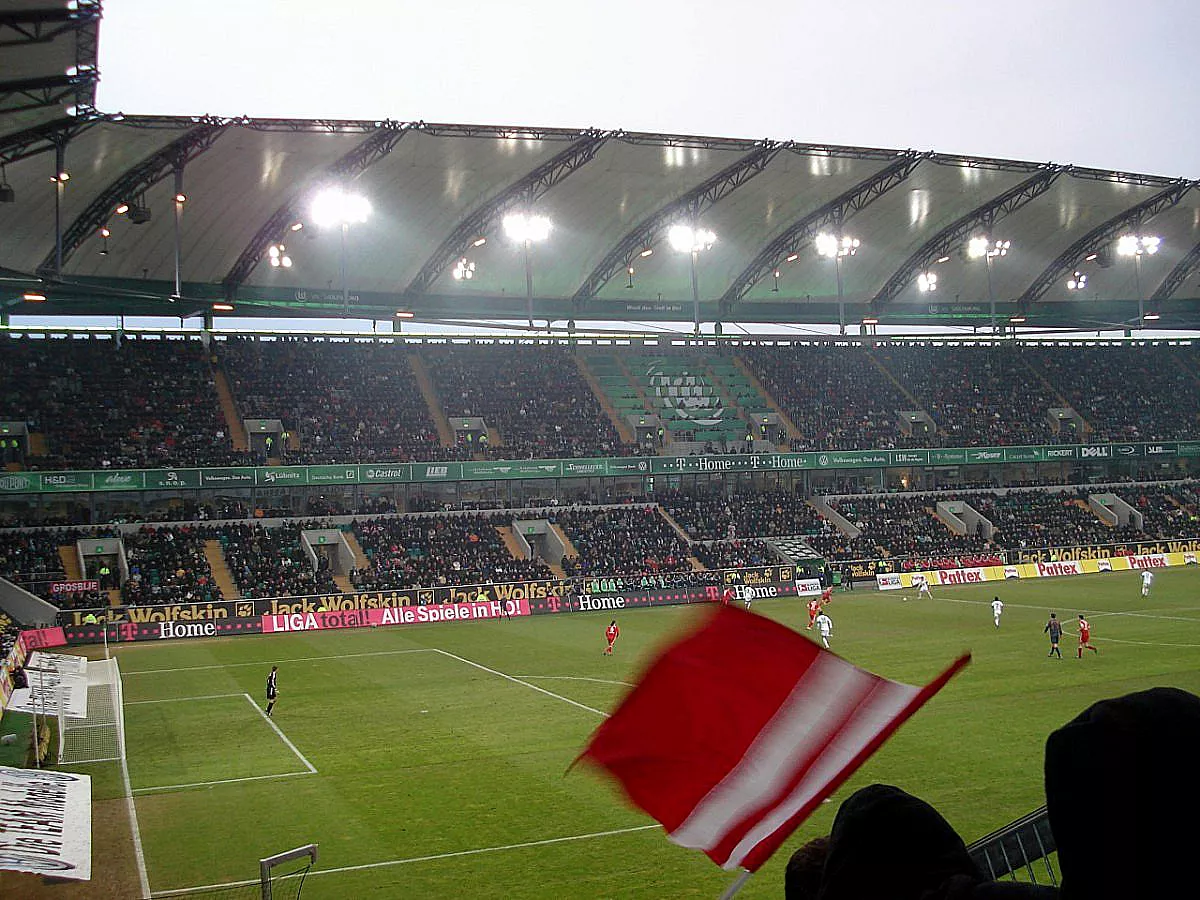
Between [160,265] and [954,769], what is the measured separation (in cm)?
5291

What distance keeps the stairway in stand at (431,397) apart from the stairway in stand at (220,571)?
1494cm

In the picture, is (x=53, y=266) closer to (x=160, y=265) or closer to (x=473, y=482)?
(x=160, y=265)

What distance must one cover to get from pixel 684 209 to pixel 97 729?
44510 millimetres

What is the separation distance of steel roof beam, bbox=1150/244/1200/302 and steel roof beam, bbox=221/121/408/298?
189 feet

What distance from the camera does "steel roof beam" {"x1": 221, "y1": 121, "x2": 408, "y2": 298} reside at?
49281 millimetres

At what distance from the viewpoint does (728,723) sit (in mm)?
4402

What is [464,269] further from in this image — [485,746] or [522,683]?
[485,746]

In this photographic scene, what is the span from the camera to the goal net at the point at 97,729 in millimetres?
22797

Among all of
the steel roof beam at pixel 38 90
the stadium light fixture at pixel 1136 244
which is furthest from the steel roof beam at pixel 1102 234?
the steel roof beam at pixel 38 90

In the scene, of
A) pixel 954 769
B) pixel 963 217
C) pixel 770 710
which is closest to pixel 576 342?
pixel 963 217

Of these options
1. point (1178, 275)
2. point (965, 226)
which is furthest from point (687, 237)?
point (1178, 275)

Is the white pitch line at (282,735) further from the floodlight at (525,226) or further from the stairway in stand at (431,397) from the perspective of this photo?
the stairway in stand at (431,397)

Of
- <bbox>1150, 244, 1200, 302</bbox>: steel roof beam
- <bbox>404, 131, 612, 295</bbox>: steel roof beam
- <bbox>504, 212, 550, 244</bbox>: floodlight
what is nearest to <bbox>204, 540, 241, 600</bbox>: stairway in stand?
<bbox>404, 131, 612, 295</bbox>: steel roof beam

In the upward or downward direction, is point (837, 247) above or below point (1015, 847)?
above
